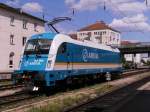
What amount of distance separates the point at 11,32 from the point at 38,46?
37.6 metres

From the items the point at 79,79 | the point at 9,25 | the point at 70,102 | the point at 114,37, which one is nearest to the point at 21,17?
the point at 9,25

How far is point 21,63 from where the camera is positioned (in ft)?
80.8

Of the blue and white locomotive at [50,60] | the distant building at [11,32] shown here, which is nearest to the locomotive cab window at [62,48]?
the blue and white locomotive at [50,60]

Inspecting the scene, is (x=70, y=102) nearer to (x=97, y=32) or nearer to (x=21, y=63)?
(x=21, y=63)

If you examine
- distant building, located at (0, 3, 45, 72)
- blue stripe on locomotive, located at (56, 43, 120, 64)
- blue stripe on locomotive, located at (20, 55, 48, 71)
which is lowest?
blue stripe on locomotive, located at (20, 55, 48, 71)

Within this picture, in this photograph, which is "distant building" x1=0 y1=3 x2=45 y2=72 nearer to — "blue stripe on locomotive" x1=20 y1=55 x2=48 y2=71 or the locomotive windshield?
the locomotive windshield

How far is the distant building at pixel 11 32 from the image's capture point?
59062 millimetres

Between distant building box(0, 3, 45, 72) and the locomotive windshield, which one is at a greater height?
distant building box(0, 3, 45, 72)

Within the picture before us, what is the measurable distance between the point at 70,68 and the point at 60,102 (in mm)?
7708

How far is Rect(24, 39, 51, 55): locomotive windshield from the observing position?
960 inches

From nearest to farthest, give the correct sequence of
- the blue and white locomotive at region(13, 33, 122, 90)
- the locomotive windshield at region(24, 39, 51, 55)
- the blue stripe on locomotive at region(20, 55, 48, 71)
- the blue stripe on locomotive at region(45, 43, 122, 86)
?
the blue and white locomotive at region(13, 33, 122, 90) → the blue stripe on locomotive at region(20, 55, 48, 71) → the blue stripe on locomotive at region(45, 43, 122, 86) → the locomotive windshield at region(24, 39, 51, 55)

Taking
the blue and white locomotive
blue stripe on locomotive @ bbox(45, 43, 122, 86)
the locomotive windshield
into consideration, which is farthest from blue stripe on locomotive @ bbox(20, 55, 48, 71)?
blue stripe on locomotive @ bbox(45, 43, 122, 86)

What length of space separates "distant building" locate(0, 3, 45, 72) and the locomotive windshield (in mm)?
31721

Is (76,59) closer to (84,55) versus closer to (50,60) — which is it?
(84,55)
